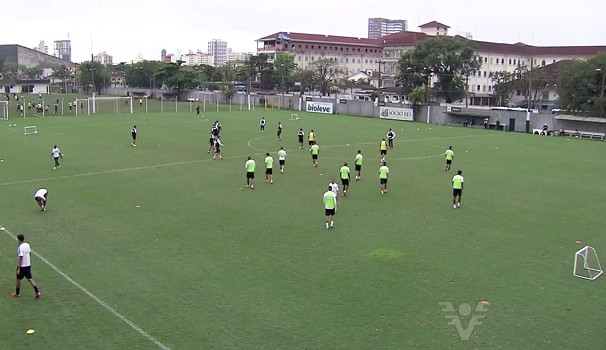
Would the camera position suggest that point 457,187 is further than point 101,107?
No

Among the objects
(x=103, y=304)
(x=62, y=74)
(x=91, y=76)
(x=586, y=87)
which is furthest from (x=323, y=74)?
(x=103, y=304)

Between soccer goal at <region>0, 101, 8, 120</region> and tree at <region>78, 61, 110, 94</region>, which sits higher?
tree at <region>78, 61, 110, 94</region>

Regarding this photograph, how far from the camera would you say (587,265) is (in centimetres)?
1443

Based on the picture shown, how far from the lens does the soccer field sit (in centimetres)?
1094

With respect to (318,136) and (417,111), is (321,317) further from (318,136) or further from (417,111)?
(417,111)

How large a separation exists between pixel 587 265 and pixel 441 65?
2603 inches

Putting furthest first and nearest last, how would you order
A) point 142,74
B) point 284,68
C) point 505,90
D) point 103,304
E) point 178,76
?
point 142,74 → point 284,68 → point 178,76 → point 505,90 → point 103,304

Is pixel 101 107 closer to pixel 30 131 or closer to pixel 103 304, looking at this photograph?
pixel 30 131

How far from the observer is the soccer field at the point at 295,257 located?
10.9m

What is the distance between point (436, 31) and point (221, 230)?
114935 mm

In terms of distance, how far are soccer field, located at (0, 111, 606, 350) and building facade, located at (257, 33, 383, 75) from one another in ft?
338

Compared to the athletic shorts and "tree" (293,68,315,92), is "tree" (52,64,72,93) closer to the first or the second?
"tree" (293,68,315,92)

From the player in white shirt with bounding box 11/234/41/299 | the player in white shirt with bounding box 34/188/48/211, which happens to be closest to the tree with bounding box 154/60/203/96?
the player in white shirt with bounding box 34/188/48/211

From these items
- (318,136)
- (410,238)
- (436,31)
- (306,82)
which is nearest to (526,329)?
(410,238)
